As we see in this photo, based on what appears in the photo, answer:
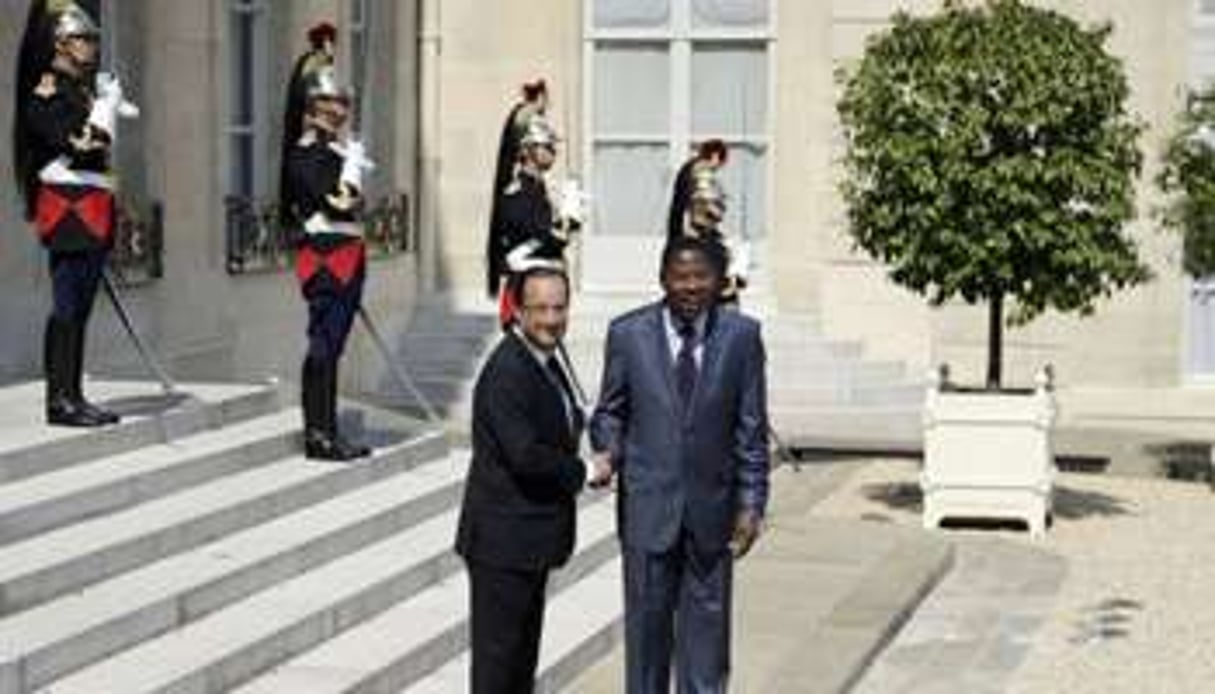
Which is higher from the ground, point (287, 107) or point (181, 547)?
point (287, 107)

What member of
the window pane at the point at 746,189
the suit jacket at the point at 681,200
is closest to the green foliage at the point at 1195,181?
the suit jacket at the point at 681,200

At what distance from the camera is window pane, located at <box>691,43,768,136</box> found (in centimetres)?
1980

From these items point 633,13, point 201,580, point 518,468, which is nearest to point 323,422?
point 201,580

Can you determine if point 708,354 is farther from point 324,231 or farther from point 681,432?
point 324,231

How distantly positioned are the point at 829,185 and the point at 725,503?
11.9 metres

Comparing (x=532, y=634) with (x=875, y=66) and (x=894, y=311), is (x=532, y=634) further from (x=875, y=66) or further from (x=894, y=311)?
(x=894, y=311)

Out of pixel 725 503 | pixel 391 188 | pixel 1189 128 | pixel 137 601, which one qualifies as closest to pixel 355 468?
pixel 137 601

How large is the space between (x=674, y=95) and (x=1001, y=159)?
6.63 meters

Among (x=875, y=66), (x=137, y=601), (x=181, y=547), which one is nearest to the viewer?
(x=137, y=601)

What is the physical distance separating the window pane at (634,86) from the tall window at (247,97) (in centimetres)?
445

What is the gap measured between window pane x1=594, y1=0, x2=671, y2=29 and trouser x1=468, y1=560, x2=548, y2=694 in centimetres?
1301

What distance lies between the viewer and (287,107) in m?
11.4

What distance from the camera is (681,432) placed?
7.63m

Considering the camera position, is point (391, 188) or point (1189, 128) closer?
point (1189, 128)
